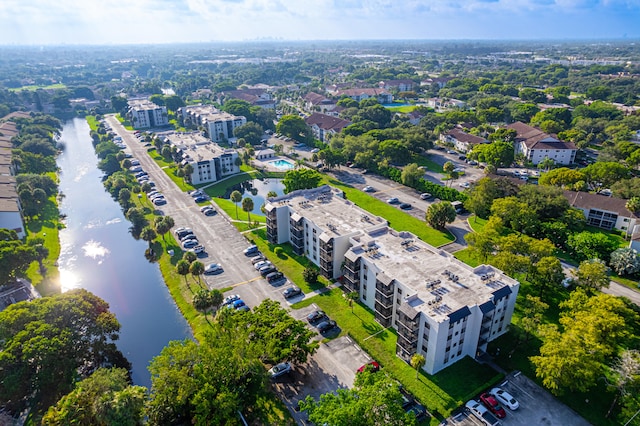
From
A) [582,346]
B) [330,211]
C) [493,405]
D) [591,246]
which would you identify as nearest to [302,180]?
[330,211]

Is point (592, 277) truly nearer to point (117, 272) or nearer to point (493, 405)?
point (493, 405)

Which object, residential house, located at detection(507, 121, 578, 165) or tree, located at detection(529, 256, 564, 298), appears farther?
residential house, located at detection(507, 121, 578, 165)

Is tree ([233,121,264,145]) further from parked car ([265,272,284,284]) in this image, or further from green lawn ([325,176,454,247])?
parked car ([265,272,284,284])

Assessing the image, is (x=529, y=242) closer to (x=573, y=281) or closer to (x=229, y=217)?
(x=573, y=281)

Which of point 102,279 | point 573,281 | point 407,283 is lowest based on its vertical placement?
point 102,279

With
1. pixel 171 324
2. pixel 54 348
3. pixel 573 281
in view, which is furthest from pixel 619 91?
pixel 54 348

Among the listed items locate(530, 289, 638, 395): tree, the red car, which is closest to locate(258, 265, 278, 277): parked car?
the red car
